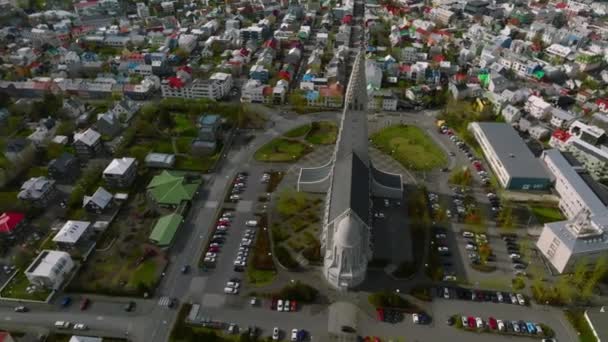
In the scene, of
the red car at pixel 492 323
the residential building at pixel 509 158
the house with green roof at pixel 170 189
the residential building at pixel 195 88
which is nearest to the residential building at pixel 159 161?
the house with green roof at pixel 170 189

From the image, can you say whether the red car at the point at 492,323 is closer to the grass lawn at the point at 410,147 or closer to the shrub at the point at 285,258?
the shrub at the point at 285,258

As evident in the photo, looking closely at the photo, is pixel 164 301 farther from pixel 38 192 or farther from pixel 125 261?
pixel 38 192

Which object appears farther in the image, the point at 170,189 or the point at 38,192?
the point at 170,189

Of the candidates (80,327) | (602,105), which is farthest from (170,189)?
(602,105)

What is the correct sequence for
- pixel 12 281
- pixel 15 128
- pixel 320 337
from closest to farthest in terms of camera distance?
pixel 320 337
pixel 12 281
pixel 15 128

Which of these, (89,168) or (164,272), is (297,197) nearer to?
(164,272)

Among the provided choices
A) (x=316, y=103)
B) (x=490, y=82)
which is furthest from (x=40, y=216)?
(x=490, y=82)
